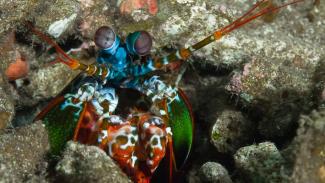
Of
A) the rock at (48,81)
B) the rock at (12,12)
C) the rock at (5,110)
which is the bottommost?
the rock at (48,81)

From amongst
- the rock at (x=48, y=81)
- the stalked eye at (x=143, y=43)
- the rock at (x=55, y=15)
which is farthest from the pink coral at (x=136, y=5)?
the stalked eye at (x=143, y=43)

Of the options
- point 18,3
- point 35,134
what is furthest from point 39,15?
point 35,134

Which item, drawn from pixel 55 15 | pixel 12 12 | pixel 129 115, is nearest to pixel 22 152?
pixel 129 115

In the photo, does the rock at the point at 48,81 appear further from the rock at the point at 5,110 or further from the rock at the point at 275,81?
the rock at the point at 275,81

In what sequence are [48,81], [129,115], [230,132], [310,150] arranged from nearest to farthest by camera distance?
[310,150]
[129,115]
[230,132]
[48,81]

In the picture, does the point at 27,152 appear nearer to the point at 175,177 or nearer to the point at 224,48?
the point at 175,177

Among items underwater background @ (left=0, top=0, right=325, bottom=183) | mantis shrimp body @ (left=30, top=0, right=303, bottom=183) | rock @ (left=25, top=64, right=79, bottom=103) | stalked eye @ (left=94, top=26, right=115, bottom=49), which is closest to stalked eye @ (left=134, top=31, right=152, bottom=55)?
mantis shrimp body @ (left=30, top=0, right=303, bottom=183)

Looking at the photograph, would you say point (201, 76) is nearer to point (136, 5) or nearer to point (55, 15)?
point (136, 5)
